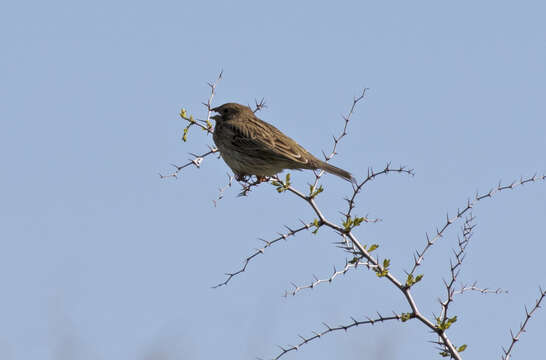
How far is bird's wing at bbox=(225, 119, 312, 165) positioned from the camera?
9530mm

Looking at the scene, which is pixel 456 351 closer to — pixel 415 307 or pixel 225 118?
pixel 415 307

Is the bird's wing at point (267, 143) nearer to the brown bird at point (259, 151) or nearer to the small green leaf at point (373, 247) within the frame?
the brown bird at point (259, 151)

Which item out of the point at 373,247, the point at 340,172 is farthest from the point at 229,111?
the point at 373,247

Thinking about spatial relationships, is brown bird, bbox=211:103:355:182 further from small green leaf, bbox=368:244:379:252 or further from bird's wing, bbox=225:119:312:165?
small green leaf, bbox=368:244:379:252

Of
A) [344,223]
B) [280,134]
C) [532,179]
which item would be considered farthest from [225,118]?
[532,179]

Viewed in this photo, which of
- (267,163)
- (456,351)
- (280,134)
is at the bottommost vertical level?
(456,351)

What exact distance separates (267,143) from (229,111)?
1330 mm

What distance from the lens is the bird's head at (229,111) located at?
35.1 feet

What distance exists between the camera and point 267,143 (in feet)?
32.1

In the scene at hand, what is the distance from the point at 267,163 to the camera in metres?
9.55

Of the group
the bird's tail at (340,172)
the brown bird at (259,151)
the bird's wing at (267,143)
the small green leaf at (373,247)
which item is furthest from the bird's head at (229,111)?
the small green leaf at (373,247)

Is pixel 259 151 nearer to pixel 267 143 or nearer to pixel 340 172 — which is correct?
pixel 267 143

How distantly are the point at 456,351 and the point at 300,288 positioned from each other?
1.27 m

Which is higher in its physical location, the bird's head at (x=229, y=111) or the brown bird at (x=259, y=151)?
the bird's head at (x=229, y=111)
